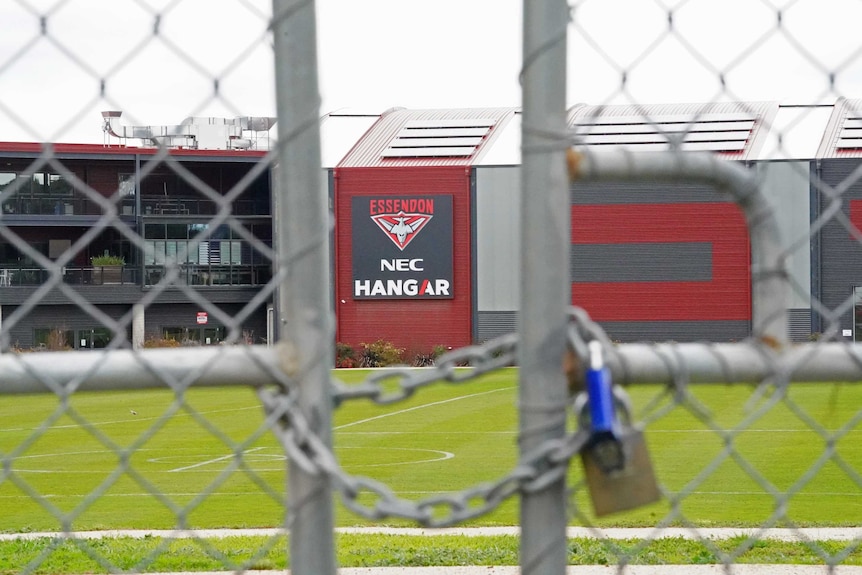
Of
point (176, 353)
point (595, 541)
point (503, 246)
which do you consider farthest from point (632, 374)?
point (503, 246)

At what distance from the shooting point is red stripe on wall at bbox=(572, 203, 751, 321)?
2720 cm

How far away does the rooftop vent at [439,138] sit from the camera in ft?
111

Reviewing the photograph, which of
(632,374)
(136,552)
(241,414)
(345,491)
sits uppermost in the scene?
(632,374)

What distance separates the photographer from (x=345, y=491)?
49.1 inches

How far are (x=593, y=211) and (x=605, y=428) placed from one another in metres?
27.4

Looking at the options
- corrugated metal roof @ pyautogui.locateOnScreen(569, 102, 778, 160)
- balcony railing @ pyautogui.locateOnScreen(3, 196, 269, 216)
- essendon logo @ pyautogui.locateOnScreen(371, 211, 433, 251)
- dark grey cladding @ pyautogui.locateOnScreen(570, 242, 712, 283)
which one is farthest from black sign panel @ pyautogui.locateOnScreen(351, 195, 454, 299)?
corrugated metal roof @ pyautogui.locateOnScreen(569, 102, 778, 160)

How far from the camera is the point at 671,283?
3156cm

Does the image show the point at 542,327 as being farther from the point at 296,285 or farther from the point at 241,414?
the point at 241,414

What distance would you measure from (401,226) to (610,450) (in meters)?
33.1

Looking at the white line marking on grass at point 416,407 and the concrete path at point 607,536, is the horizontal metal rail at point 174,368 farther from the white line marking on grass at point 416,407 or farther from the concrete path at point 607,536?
the white line marking on grass at point 416,407

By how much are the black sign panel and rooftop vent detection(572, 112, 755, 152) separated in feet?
53.4

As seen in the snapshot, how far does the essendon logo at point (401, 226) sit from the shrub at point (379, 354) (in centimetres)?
335

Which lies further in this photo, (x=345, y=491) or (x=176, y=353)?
(x=176, y=353)

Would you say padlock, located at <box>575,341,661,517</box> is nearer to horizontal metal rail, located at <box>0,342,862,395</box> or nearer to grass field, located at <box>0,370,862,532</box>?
horizontal metal rail, located at <box>0,342,862,395</box>
